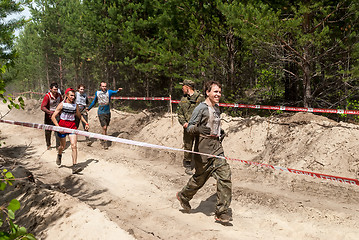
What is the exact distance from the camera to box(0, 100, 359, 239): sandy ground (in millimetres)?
4547

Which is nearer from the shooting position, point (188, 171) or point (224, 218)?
point (224, 218)

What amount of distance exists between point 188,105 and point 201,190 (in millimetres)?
2198

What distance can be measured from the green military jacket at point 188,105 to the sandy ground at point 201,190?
163cm

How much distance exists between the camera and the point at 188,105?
7449mm

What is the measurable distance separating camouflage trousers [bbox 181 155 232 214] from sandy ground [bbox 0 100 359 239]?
43 cm

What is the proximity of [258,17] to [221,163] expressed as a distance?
15.9 feet

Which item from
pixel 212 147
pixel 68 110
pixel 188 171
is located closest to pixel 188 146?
pixel 188 171

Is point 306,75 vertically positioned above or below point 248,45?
below

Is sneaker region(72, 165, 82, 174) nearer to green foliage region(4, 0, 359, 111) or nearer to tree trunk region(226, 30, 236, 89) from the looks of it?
green foliage region(4, 0, 359, 111)

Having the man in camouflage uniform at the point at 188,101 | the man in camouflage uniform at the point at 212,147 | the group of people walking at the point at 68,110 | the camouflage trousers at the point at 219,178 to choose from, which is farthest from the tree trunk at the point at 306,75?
the group of people walking at the point at 68,110

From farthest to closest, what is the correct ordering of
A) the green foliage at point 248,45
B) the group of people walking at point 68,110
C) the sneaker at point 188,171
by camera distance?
the green foliage at point 248,45 < the sneaker at point 188,171 < the group of people walking at point 68,110

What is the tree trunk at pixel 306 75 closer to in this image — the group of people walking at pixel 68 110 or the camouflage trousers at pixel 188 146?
the camouflage trousers at pixel 188 146

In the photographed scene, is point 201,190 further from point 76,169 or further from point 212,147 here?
point 76,169

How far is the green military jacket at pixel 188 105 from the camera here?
7402mm
